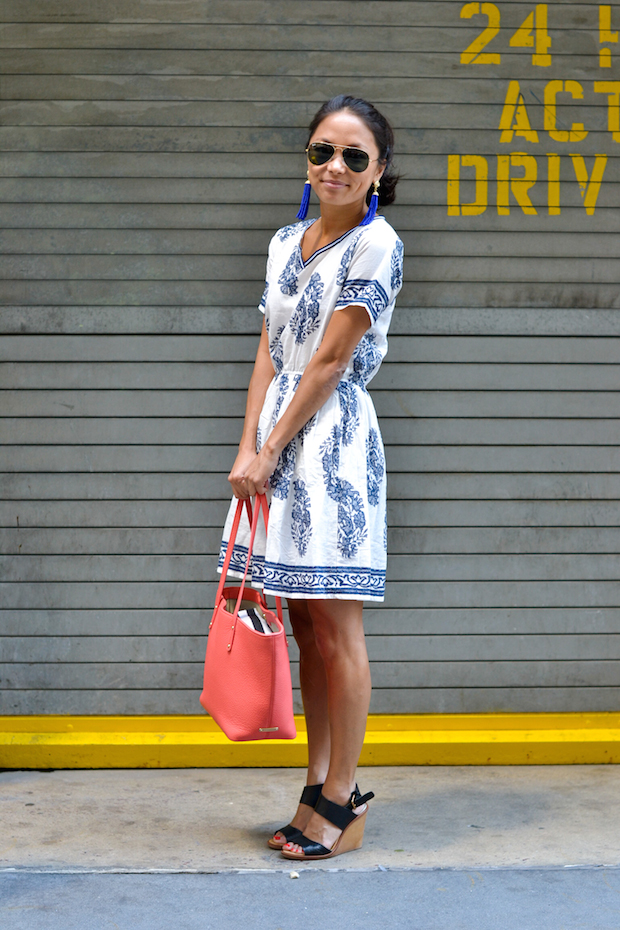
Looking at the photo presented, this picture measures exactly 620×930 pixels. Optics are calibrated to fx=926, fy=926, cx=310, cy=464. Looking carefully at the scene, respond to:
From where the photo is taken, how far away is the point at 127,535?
11.5 feet

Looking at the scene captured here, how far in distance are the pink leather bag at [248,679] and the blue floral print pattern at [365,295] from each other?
84 cm

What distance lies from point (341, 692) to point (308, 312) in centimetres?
106

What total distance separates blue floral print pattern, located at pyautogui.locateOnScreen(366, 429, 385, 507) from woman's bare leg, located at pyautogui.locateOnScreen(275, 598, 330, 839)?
39 centimetres

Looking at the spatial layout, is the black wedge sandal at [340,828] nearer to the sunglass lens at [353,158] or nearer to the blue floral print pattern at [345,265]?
the blue floral print pattern at [345,265]

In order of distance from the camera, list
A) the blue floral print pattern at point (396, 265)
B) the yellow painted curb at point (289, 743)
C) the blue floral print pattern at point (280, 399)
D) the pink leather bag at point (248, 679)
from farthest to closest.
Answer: the yellow painted curb at point (289, 743) → the blue floral print pattern at point (280, 399) → the blue floral print pattern at point (396, 265) → the pink leather bag at point (248, 679)

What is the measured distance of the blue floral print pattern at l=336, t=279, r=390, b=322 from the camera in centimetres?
246

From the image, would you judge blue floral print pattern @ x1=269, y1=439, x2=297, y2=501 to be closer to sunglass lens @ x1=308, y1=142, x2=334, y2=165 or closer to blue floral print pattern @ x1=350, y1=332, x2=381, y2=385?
blue floral print pattern @ x1=350, y1=332, x2=381, y2=385

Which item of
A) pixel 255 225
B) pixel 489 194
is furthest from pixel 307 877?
pixel 489 194

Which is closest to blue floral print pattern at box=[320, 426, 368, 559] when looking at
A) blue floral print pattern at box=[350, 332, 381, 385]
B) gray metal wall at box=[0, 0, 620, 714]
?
blue floral print pattern at box=[350, 332, 381, 385]

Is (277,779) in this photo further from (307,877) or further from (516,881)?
(516,881)

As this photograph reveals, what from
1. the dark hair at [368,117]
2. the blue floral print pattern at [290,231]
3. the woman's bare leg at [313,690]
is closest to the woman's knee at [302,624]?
the woman's bare leg at [313,690]

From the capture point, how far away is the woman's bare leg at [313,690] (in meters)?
2.72

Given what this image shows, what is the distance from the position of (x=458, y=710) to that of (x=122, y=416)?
1.69 metres

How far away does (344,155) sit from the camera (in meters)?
2.51
